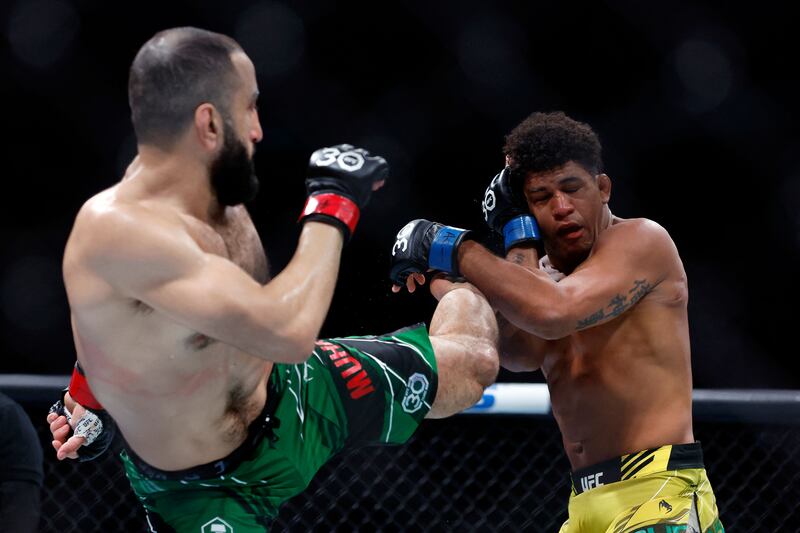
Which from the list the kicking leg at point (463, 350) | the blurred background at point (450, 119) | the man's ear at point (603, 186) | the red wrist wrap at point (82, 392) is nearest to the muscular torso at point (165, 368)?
the red wrist wrap at point (82, 392)

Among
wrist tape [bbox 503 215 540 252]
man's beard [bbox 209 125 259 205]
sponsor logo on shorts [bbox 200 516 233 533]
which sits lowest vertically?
sponsor logo on shorts [bbox 200 516 233 533]

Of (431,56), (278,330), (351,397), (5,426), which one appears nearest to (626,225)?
(351,397)

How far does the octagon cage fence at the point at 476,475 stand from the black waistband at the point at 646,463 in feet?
1.55

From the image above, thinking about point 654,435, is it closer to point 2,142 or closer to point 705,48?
point 705,48

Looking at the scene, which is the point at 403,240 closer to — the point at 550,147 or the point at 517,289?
the point at 517,289

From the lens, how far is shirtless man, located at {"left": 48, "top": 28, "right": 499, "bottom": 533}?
1.31 metres

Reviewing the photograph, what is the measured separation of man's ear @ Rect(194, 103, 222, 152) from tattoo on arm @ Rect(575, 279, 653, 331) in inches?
32.0

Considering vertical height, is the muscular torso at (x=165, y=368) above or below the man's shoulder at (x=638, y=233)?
below

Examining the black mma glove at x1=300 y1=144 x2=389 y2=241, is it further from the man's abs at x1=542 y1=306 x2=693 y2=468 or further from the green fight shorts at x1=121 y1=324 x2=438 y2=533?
the man's abs at x1=542 y1=306 x2=693 y2=468

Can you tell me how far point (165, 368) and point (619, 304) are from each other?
929 millimetres

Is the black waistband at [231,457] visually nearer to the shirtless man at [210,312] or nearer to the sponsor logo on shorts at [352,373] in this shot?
the shirtless man at [210,312]

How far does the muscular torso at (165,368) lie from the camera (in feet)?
4.50

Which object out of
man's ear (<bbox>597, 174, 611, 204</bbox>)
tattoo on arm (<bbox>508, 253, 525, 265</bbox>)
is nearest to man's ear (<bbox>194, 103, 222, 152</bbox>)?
tattoo on arm (<bbox>508, 253, 525, 265</bbox>)

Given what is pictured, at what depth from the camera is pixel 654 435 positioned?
1.87m
